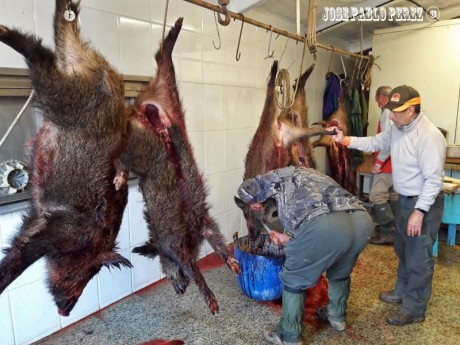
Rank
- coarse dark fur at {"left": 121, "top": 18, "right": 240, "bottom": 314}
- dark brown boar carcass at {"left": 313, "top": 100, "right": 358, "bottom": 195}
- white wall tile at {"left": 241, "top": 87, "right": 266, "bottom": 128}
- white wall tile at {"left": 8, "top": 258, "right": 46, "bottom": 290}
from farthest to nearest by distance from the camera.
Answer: dark brown boar carcass at {"left": 313, "top": 100, "right": 358, "bottom": 195}, white wall tile at {"left": 241, "top": 87, "right": 266, "bottom": 128}, white wall tile at {"left": 8, "top": 258, "right": 46, "bottom": 290}, coarse dark fur at {"left": 121, "top": 18, "right": 240, "bottom": 314}

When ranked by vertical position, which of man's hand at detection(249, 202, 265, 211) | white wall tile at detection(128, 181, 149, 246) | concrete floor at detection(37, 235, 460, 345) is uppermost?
man's hand at detection(249, 202, 265, 211)

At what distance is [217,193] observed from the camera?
346 centimetres

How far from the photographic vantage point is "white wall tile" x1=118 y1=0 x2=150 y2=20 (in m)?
2.46

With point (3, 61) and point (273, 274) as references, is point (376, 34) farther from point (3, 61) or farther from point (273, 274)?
point (3, 61)

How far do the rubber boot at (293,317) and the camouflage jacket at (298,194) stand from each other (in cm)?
43

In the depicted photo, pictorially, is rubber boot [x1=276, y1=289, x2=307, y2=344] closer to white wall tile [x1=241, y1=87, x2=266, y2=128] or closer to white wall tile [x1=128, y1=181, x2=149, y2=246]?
white wall tile [x1=128, y1=181, x2=149, y2=246]

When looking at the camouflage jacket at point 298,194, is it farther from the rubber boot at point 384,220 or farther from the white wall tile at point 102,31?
the rubber boot at point 384,220

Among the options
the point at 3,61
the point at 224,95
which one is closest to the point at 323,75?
the point at 224,95

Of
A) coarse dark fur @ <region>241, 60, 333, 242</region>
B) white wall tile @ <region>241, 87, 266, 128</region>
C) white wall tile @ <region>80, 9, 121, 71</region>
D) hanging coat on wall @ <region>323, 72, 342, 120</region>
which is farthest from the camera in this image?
hanging coat on wall @ <region>323, 72, 342, 120</region>

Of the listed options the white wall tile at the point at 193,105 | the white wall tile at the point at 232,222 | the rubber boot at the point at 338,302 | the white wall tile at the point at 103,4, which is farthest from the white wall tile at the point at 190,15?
the rubber boot at the point at 338,302

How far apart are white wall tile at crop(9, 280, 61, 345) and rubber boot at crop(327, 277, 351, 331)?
5.99ft

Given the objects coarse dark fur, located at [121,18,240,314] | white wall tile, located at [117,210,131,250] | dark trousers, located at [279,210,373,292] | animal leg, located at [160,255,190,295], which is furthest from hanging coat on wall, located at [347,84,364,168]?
animal leg, located at [160,255,190,295]

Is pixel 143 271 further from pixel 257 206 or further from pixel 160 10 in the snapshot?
pixel 160 10

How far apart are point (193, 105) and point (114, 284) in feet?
5.24
